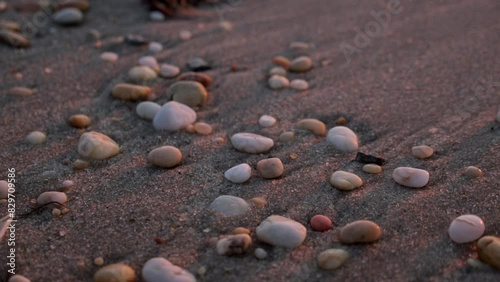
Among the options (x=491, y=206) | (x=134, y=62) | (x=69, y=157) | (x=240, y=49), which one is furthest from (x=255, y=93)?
(x=491, y=206)

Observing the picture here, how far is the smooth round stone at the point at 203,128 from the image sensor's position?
2.32 metres

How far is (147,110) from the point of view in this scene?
7.89 feet

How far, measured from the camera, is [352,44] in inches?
122

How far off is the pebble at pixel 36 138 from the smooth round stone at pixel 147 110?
0.40m

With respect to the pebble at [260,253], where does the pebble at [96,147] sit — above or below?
below

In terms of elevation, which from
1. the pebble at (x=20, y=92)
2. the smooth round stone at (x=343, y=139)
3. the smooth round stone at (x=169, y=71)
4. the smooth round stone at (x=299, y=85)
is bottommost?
the pebble at (x=20, y=92)

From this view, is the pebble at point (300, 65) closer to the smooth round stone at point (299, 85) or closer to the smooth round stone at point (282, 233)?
the smooth round stone at point (299, 85)

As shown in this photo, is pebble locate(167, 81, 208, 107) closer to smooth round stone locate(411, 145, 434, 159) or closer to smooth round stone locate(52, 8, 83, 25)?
smooth round stone locate(411, 145, 434, 159)

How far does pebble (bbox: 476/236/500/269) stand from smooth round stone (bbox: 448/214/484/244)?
0.05 m

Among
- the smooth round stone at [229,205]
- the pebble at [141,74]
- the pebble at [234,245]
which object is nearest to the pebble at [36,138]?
the pebble at [141,74]

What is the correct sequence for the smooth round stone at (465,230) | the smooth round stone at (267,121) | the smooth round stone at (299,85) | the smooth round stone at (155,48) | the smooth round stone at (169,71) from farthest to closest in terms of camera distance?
the smooth round stone at (155,48) → the smooth round stone at (169,71) → the smooth round stone at (299,85) → the smooth round stone at (267,121) → the smooth round stone at (465,230)

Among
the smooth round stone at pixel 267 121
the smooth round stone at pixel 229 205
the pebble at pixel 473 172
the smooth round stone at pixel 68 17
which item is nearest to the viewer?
the smooth round stone at pixel 229 205

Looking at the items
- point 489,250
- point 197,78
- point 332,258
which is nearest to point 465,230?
point 489,250

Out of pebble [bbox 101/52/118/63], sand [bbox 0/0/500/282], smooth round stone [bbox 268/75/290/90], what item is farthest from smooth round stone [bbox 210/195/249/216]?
pebble [bbox 101/52/118/63]
